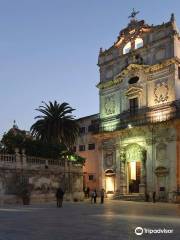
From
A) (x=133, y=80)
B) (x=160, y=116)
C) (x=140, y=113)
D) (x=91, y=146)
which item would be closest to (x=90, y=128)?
(x=91, y=146)

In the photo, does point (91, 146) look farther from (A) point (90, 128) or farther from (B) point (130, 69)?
(B) point (130, 69)

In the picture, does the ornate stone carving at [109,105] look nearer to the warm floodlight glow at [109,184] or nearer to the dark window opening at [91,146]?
the dark window opening at [91,146]

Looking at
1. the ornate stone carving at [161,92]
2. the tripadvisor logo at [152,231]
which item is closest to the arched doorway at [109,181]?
the ornate stone carving at [161,92]

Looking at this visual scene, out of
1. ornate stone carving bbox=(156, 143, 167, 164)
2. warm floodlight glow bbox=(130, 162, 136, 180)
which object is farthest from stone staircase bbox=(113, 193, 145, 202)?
ornate stone carving bbox=(156, 143, 167, 164)

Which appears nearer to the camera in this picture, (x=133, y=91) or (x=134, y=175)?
(x=134, y=175)

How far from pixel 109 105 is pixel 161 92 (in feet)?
29.7

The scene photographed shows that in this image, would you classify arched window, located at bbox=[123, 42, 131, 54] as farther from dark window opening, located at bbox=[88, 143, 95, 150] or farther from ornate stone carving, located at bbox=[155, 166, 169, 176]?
ornate stone carving, located at bbox=[155, 166, 169, 176]

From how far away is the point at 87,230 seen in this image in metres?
14.6

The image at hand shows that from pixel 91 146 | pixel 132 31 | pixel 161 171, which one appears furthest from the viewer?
pixel 91 146

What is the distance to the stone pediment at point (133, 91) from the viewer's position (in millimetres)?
51562

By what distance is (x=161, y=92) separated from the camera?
4906cm

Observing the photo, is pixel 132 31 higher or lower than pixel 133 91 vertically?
higher

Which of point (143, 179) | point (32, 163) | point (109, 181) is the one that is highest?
point (32, 163)

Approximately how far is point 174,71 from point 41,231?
120 ft
